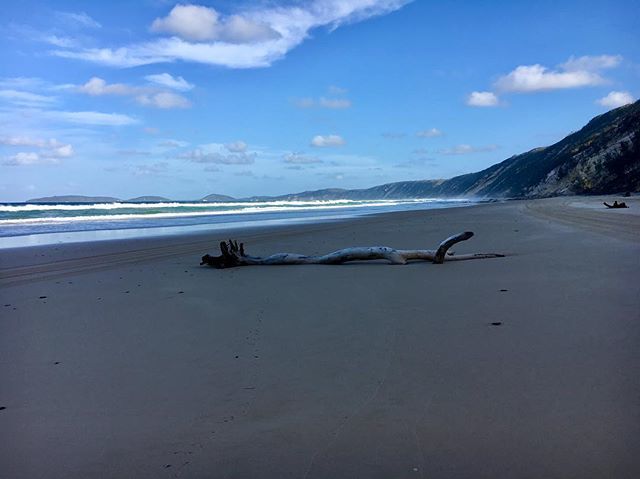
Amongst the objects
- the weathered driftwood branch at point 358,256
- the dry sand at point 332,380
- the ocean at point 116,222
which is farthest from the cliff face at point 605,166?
the dry sand at point 332,380

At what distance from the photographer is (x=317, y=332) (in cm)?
427

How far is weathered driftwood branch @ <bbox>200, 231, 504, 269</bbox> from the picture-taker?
820 cm

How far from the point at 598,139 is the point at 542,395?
73.1 meters

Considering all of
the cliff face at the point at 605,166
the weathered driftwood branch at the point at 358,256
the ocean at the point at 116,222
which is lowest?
the weathered driftwood branch at the point at 358,256

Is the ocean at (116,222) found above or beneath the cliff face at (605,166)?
beneath

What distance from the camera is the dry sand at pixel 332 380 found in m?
2.24

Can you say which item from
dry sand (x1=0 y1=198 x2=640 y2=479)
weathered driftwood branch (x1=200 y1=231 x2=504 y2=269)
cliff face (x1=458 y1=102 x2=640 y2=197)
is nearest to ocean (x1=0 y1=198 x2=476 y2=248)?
weathered driftwood branch (x1=200 y1=231 x2=504 y2=269)

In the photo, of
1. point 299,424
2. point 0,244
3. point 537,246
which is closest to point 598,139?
point 537,246

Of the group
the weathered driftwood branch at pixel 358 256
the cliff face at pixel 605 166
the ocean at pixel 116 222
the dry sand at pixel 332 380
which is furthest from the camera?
the cliff face at pixel 605 166

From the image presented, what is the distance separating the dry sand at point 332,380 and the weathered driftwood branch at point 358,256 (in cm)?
173

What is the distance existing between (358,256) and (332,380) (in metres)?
5.39

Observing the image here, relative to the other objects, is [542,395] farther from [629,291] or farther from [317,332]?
[629,291]

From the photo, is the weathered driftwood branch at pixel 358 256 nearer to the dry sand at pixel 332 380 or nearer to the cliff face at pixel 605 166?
the dry sand at pixel 332 380

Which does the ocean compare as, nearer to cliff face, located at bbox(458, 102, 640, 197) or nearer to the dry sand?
the dry sand
